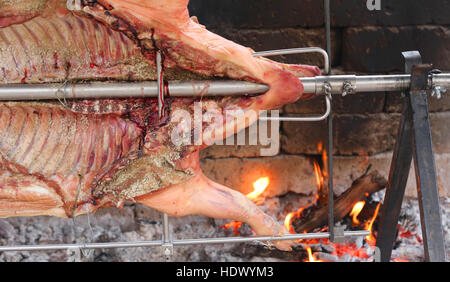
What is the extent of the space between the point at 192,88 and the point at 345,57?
4.43ft

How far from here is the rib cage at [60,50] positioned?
1525 millimetres

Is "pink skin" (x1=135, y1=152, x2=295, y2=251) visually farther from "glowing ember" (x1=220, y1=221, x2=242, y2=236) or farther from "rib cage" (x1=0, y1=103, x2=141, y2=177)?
"glowing ember" (x1=220, y1=221, x2=242, y2=236)

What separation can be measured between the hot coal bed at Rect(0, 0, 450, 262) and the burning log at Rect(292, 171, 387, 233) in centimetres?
1

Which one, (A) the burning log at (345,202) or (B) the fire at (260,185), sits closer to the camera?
(A) the burning log at (345,202)

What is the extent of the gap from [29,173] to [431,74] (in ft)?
5.17

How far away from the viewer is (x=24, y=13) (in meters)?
1.47

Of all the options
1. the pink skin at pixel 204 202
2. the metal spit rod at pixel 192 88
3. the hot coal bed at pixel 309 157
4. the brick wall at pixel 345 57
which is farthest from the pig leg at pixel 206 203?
the brick wall at pixel 345 57

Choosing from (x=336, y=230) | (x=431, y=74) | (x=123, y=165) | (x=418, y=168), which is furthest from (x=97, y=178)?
(x=431, y=74)

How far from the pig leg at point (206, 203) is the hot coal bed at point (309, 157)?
82 centimetres

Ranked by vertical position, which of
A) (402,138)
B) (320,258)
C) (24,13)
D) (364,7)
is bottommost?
(320,258)

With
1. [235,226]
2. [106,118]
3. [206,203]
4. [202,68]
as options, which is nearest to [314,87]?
[202,68]

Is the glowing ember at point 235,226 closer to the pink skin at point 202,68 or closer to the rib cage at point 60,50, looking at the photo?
the pink skin at point 202,68

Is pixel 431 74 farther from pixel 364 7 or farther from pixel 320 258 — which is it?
pixel 320 258

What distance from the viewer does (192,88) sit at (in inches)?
Result: 59.9
